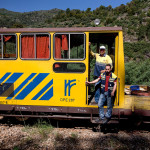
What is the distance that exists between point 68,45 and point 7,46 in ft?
6.41

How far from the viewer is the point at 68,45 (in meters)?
5.25

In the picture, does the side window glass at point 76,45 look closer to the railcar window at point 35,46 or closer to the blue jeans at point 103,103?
the railcar window at point 35,46

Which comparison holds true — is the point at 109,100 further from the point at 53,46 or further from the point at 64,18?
the point at 64,18

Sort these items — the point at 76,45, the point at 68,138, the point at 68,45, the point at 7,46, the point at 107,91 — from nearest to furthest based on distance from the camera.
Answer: the point at 68,138 → the point at 107,91 → the point at 68,45 → the point at 76,45 → the point at 7,46

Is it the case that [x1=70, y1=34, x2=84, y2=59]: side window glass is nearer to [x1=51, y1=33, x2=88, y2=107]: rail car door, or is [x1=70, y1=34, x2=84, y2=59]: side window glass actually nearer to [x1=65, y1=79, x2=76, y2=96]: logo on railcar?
[x1=51, y1=33, x2=88, y2=107]: rail car door

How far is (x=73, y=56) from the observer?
523 centimetres

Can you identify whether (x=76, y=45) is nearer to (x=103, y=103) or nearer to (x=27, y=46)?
(x=27, y=46)

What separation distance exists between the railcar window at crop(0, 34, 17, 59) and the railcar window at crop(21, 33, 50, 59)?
31 cm

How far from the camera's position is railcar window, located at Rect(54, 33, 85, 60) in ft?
16.9

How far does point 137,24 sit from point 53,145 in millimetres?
36931

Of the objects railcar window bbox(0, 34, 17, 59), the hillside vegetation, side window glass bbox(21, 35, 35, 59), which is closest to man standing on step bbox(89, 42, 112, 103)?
side window glass bbox(21, 35, 35, 59)

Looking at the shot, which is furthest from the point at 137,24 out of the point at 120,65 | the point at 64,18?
the point at 120,65

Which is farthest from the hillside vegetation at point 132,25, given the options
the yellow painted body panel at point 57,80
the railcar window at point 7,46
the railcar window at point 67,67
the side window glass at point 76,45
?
the railcar window at point 7,46

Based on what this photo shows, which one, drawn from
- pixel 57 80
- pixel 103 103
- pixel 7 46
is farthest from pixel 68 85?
pixel 7 46
